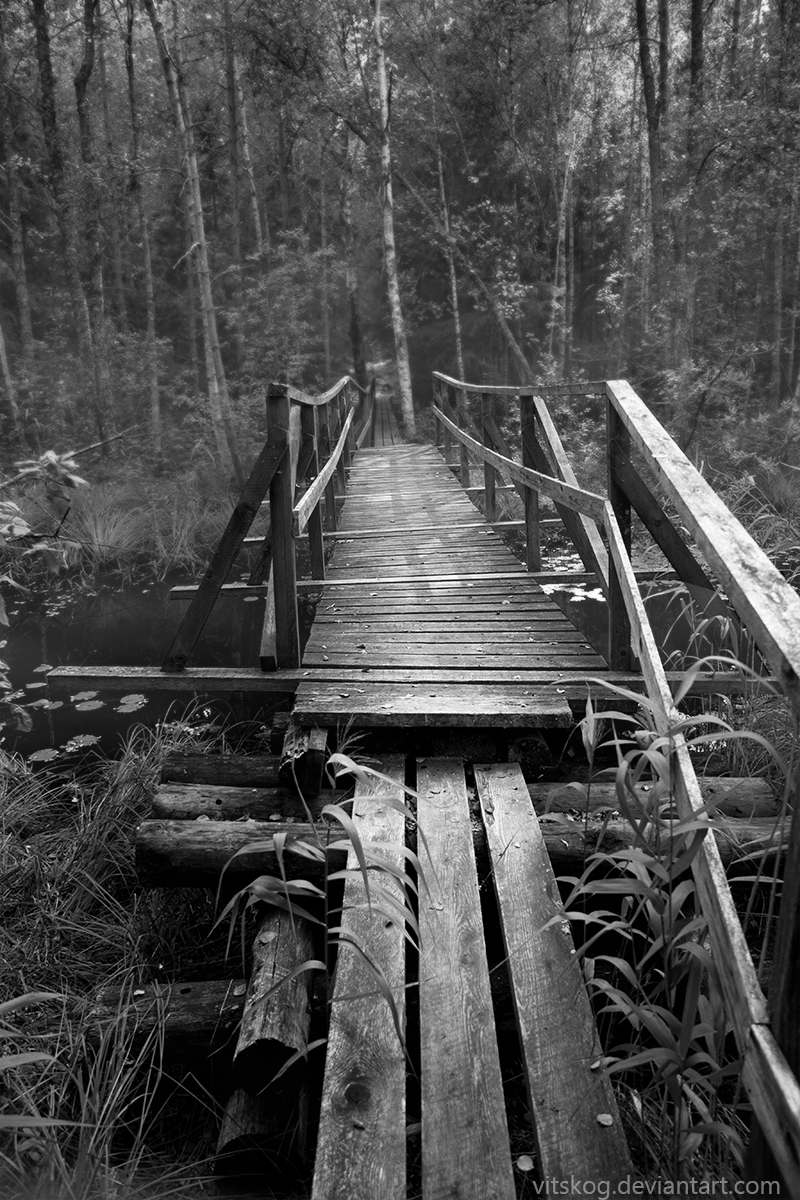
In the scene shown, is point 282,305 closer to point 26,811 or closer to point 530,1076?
point 26,811

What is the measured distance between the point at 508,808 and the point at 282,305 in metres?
15.8

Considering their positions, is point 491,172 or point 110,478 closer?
point 110,478

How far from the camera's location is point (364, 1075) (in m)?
1.66

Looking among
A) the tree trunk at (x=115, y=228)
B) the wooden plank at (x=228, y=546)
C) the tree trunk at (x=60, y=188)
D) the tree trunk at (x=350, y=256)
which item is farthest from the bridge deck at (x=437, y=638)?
the tree trunk at (x=115, y=228)

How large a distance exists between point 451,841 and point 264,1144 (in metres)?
0.88

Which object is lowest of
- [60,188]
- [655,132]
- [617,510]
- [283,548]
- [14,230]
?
[283,548]

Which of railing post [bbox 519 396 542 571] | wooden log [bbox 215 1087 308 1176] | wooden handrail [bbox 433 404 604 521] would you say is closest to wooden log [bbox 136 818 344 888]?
wooden log [bbox 215 1087 308 1176]

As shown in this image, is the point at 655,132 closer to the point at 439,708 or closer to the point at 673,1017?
the point at 439,708

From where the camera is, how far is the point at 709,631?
6.72 meters

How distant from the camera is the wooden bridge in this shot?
4.77 feet

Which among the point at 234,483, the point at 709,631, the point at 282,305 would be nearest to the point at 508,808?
the point at 709,631

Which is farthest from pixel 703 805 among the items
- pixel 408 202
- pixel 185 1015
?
pixel 408 202

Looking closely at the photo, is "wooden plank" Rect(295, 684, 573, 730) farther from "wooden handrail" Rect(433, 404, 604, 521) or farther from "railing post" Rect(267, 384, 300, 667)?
"wooden handrail" Rect(433, 404, 604, 521)

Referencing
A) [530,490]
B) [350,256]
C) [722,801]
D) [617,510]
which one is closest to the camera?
[722,801]
